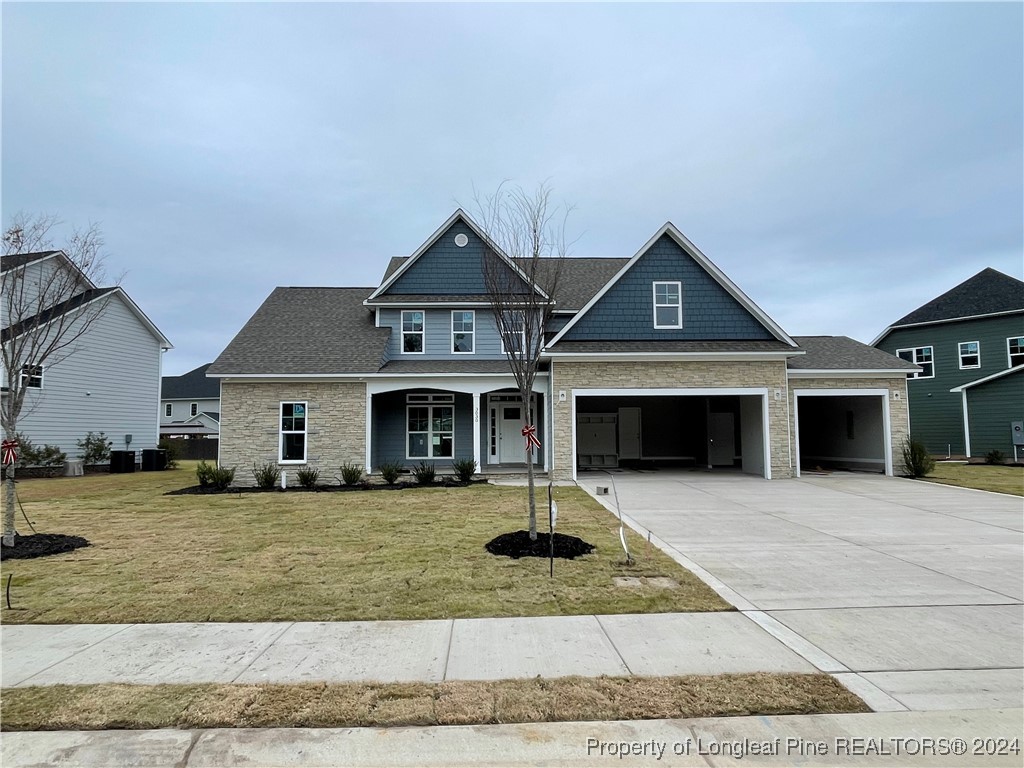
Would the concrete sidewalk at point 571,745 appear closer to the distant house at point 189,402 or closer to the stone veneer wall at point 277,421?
the stone veneer wall at point 277,421

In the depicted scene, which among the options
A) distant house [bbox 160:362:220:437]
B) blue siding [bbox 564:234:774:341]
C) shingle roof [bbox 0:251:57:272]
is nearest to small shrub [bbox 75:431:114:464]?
shingle roof [bbox 0:251:57:272]

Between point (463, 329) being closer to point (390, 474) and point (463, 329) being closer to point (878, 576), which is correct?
point (390, 474)

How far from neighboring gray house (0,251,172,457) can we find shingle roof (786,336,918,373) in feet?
74.3

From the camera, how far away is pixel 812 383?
18.3 meters

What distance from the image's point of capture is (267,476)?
16.5 metres

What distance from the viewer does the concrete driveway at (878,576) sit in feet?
14.9

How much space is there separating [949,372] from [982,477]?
11603mm

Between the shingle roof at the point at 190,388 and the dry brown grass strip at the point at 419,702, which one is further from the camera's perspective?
the shingle roof at the point at 190,388

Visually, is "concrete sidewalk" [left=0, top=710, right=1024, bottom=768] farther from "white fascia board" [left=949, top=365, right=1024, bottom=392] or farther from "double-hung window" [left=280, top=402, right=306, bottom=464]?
"white fascia board" [left=949, top=365, right=1024, bottom=392]

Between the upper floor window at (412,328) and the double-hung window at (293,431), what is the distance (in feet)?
13.7

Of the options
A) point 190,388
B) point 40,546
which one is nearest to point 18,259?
point 40,546

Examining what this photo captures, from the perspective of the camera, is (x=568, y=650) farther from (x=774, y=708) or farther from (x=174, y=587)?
(x=174, y=587)

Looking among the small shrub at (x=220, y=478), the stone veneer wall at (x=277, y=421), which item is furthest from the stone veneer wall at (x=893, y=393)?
the small shrub at (x=220, y=478)

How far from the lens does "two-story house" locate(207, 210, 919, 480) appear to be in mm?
17578
